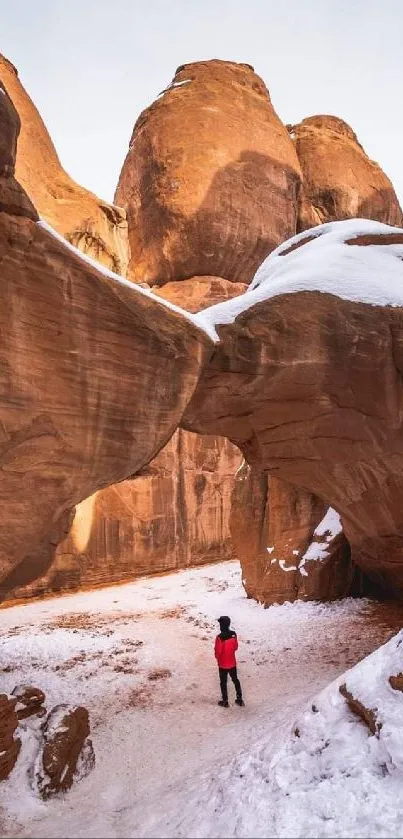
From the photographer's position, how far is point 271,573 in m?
14.1

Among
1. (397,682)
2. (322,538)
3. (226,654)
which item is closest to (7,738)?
(226,654)

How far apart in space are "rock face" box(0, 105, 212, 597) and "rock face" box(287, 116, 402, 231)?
78.6 ft

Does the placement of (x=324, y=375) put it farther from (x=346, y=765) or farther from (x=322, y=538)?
(x=322, y=538)

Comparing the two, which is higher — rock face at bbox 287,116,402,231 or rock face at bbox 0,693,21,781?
rock face at bbox 287,116,402,231

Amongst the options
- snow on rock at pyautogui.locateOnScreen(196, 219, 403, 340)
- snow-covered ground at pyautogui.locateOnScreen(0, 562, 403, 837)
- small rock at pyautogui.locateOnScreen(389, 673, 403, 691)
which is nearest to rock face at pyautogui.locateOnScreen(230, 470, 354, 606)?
snow-covered ground at pyautogui.locateOnScreen(0, 562, 403, 837)

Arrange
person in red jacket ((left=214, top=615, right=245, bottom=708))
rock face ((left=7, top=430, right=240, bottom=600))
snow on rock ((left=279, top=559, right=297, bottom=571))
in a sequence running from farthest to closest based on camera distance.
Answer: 1. rock face ((left=7, top=430, right=240, bottom=600))
2. snow on rock ((left=279, top=559, right=297, bottom=571))
3. person in red jacket ((left=214, top=615, right=245, bottom=708))

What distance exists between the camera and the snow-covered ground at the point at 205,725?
471cm

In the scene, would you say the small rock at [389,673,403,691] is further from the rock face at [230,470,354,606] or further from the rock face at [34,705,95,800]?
the rock face at [230,470,354,606]

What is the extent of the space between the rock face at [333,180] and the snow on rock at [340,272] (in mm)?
19072

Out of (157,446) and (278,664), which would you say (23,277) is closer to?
(157,446)

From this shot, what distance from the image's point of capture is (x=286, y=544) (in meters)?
14.2

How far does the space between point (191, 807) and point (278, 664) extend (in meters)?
5.19

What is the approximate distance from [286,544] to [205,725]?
23.6 ft

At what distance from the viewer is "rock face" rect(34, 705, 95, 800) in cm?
580
